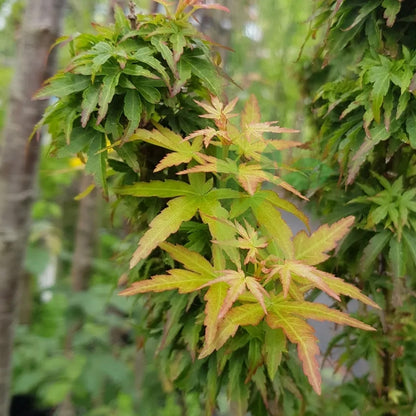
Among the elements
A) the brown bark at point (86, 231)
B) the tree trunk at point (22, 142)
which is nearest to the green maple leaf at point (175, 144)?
the tree trunk at point (22, 142)

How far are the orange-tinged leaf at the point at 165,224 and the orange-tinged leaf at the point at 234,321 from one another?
0.42ft

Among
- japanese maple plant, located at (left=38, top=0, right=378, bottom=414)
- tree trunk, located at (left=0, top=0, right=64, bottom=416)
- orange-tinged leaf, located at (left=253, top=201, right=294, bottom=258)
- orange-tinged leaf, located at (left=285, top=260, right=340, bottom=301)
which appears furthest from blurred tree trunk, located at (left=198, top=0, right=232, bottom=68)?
orange-tinged leaf, located at (left=285, top=260, right=340, bottom=301)

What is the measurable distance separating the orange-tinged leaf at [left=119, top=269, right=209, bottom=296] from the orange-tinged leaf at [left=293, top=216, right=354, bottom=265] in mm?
138

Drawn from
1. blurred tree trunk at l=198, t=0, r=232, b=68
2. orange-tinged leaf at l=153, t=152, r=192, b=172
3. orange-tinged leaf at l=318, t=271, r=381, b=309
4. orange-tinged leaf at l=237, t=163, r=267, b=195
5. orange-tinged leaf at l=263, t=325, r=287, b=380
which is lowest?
orange-tinged leaf at l=263, t=325, r=287, b=380

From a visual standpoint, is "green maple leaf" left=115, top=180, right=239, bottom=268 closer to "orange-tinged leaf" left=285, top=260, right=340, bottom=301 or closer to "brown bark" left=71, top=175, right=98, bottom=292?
"orange-tinged leaf" left=285, top=260, right=340, bottom=301

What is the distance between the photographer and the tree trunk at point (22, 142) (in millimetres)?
1052

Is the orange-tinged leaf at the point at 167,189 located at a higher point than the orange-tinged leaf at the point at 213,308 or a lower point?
higher

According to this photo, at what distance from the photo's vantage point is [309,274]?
→ 519mm

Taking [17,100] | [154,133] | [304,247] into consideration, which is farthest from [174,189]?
[17,100]

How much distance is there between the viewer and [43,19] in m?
1.05

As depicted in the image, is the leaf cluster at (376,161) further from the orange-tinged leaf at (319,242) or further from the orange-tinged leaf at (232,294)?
the orange-tinged leaf at (232,294)

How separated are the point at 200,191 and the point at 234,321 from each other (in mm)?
187

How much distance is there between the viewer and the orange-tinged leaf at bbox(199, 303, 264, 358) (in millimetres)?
563

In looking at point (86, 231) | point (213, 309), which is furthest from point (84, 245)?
point (213, 309)
